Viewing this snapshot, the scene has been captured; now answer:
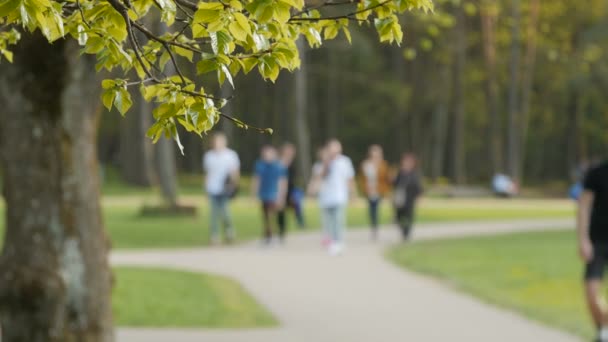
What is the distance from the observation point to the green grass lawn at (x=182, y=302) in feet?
32.4

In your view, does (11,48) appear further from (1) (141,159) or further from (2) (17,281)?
(1) (141,159)

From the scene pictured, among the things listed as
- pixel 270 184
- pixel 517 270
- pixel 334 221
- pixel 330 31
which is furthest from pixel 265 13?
pixel 270 184

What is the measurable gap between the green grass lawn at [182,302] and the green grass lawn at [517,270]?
2680mm

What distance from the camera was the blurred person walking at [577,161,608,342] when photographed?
8.15 meters

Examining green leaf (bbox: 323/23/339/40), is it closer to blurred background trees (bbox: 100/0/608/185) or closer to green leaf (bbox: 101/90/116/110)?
green leaf (bbox: 101/90/116/110)

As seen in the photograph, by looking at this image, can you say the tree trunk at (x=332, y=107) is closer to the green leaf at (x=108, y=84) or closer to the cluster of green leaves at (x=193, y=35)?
→ the cluster of green leaves at (x=193, y=35)

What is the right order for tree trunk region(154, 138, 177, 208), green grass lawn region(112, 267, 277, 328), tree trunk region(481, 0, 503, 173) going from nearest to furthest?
green grass lawn region(112, 267, 277, 328)
tree trunk region(154, 138, 177, 208)
tree trunk region(481, 0, 503, 173)

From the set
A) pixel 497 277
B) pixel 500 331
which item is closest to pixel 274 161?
pixel 497 277

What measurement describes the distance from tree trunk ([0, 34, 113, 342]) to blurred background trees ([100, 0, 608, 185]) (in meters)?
32.3

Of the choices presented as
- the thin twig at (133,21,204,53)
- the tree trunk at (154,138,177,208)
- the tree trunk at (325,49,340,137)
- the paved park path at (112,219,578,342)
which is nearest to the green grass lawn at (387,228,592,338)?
the paved park path at (112,219,578,342)

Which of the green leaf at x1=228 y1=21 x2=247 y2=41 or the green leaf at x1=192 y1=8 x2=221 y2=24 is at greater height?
the green leaf at x1=192 y1=8 x2=221 y2=24

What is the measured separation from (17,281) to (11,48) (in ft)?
5.11

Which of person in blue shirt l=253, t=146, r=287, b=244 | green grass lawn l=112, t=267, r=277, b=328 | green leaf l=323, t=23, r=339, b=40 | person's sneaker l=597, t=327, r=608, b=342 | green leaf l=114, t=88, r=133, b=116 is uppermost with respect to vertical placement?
green leaf l=323, t=23, r=339, b=40

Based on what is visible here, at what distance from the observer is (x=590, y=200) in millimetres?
8406
